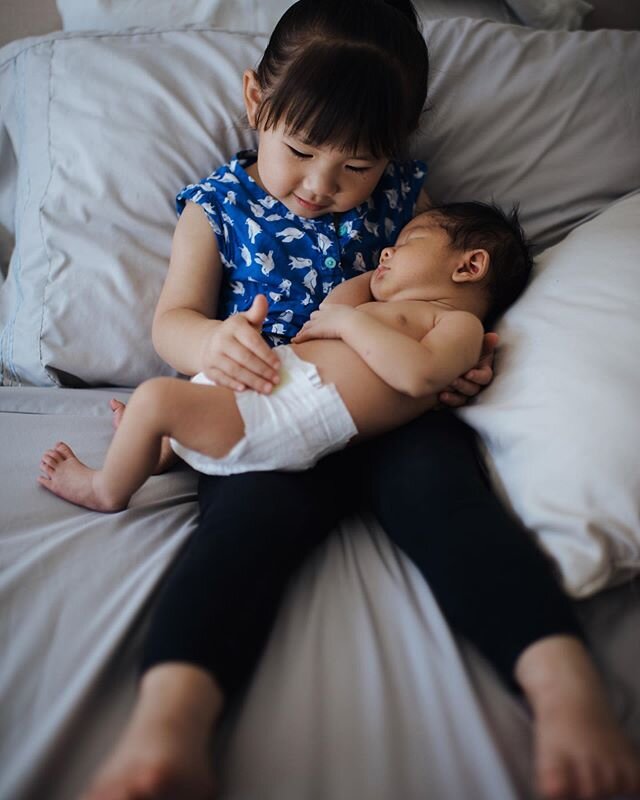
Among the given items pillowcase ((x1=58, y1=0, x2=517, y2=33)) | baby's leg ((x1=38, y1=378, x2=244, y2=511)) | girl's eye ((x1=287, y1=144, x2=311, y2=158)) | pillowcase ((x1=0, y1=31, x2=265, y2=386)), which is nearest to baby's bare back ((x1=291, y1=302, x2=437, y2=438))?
baby's leg ((x1=38, y1=378, x2=244, y2=511))

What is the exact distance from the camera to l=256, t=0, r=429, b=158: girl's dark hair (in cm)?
86

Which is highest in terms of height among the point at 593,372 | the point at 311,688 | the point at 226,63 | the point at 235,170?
the point at 226,63

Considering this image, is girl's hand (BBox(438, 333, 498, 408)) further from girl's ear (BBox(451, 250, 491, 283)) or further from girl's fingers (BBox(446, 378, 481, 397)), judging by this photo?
girl's ear (BBox(451, 250, 491, 283))

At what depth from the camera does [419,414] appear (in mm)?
875

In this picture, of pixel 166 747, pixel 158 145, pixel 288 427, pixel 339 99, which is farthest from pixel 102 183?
pixel 166 747

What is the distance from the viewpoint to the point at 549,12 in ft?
4.39

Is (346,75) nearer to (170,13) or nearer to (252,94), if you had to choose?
(252,94)

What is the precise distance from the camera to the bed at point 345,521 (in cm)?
57

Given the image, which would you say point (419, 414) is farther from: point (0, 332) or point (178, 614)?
point (0, 332)

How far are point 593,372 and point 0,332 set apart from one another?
0.90 meters

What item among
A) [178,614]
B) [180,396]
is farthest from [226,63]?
[178,614]

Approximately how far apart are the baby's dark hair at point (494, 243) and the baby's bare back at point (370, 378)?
15 centimetres

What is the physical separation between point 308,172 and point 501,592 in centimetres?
62

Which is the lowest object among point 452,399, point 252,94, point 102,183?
point 452,399
